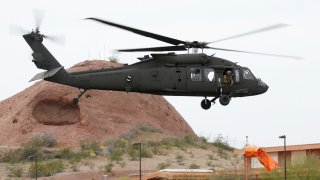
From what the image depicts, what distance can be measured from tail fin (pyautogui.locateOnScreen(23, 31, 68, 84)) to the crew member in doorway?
27.8ft

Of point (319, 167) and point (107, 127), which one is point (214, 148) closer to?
point (107, 127)

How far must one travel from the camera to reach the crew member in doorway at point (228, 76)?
4483 cm

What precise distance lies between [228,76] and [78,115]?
106 ft

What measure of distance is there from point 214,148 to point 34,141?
52.7 ft

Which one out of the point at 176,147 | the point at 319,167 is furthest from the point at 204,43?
the point at 176,147

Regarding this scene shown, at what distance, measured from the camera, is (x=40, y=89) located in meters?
78.5

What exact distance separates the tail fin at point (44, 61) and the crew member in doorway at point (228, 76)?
847 cm

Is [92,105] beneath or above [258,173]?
above

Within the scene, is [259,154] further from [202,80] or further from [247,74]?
[247,74]

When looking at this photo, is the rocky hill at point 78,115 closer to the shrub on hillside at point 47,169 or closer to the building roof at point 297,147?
the shrub on hillside at point 47,169

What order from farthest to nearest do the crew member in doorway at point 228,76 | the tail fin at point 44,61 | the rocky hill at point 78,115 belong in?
1. the rocky hill at point 78,115
2. the crew member in doorway at point 228,76
3. the tail fin at point 44,61

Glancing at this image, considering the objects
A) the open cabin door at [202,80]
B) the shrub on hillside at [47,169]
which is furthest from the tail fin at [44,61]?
the shrub on hillside at [47,169]

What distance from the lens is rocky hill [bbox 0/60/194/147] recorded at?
73250mm

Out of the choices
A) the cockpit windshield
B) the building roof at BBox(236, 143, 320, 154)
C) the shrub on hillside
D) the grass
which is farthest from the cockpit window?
the shrub on hillside
